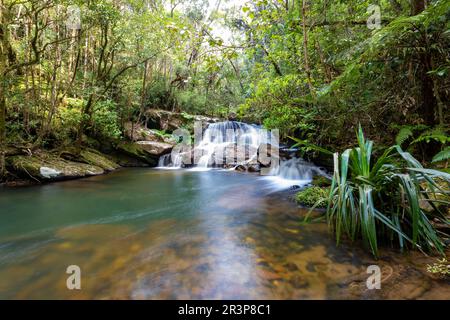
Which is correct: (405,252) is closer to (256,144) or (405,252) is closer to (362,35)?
(362,35)

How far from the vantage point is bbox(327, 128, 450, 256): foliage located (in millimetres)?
2348

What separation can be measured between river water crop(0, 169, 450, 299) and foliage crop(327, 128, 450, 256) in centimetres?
21

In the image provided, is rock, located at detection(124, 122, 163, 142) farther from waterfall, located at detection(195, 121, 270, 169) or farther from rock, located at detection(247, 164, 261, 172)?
rock, located at detection(247, 164, 261, 172)

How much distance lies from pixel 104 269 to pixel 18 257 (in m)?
1.30

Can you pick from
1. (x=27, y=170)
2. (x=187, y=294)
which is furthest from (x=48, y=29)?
(x=187, y=294)

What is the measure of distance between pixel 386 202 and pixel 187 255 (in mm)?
2293

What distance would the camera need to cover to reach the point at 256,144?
12.2 meters

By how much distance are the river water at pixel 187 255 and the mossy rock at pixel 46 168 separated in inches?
79.5

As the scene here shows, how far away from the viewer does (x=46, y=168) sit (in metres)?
7.34

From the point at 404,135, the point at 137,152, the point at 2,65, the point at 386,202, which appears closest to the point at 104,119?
the point at 137,152

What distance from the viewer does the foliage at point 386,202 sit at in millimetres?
2348

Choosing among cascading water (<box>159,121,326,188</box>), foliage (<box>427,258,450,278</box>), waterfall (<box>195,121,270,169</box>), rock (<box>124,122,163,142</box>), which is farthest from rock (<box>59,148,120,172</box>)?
foliage (<box>427,258,450,278</box>)

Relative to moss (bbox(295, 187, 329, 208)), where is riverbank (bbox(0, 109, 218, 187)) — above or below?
above

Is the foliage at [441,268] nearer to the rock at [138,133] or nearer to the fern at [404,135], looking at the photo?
the fern at [404,135]
